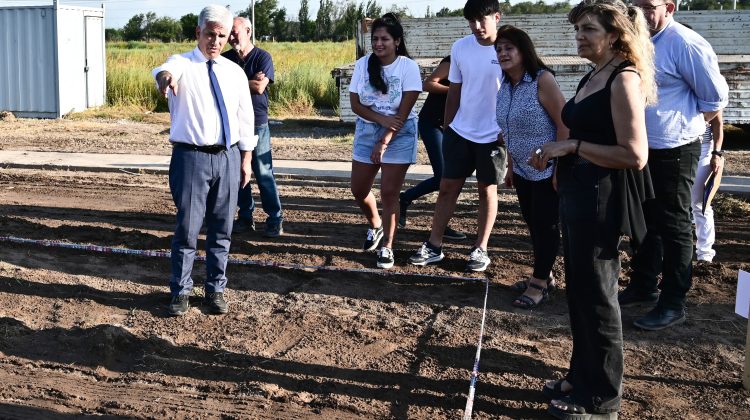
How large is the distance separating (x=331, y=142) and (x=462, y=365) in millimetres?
9989

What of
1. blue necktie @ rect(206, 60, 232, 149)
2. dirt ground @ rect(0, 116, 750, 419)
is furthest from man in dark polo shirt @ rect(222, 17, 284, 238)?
blue necktie @ rect(206, 60, 232, 149)

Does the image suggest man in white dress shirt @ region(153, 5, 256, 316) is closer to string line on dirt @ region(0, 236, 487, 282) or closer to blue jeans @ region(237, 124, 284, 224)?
string line on dirt @ region(0, 236, 487, 282)

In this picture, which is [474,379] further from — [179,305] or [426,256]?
[426,256]

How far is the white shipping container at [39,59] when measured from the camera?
18.1 meters

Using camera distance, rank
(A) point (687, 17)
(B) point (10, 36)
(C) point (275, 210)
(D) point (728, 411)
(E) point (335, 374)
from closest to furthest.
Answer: (D) point (728, 411) → (E) point (335, 374) → (C) point (275, 210) → (A) point (687, 17) → (B) point (10, 36)

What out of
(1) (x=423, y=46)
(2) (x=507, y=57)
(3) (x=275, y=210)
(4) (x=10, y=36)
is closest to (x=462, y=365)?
(2) (x=507, y=57)

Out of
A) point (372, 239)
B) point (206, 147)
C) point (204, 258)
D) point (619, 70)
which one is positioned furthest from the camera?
point (372, 239)

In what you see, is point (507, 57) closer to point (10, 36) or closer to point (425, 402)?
point (425, 402)

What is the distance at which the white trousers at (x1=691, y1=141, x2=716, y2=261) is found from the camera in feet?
20.3

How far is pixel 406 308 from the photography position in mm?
5750

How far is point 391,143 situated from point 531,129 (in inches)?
49.7

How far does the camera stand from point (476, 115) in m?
6.22

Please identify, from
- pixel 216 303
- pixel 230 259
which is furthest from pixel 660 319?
pixel 230 259

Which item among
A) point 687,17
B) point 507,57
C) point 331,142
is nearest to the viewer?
point 507,57
